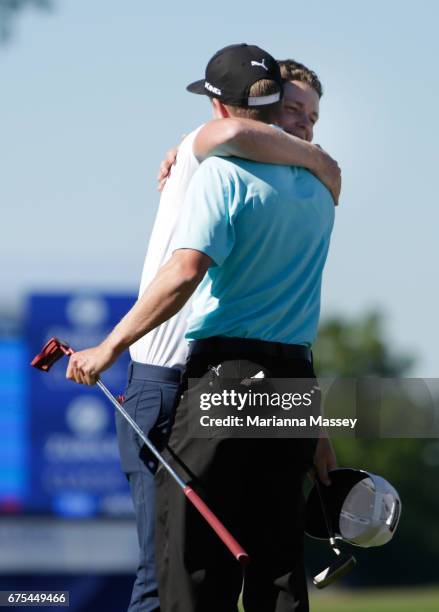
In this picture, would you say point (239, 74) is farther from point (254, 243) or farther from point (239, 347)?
point (239, 347)

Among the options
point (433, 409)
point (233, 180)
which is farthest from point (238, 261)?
point (433, 409)

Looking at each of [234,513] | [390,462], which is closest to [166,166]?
[234,513]

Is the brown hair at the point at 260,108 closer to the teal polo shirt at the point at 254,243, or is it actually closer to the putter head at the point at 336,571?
the teal polo shirt at the point at 254,243

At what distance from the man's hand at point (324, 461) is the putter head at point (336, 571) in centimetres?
22

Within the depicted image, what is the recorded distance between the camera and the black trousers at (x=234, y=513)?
3.63m

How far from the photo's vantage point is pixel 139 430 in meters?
3.93

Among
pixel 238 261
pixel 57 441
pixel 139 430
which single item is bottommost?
pixel 57 441

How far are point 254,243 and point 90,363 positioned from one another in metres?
0.51

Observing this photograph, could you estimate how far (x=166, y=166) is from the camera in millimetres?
4258

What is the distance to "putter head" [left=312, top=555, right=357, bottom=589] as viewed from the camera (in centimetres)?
396

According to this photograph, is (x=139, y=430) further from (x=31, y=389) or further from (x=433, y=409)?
(x=31, y=389)

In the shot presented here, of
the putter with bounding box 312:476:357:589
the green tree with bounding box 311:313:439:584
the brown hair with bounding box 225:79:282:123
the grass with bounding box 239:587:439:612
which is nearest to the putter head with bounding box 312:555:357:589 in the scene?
the putter with bounding box 312:476:357:589

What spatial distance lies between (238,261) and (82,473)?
489 cm

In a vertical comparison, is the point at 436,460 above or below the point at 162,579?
below
